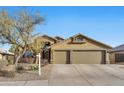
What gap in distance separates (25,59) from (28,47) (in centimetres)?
1383

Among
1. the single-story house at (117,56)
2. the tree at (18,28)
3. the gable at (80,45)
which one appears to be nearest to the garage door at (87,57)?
the gable at (80,45)

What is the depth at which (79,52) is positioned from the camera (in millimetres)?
37562

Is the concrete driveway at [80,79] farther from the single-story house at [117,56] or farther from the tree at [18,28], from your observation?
the single-story house at [117,56]

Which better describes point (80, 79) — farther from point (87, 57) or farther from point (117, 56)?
point (117, 56)

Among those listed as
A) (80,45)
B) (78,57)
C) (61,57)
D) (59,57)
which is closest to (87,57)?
(78,57)

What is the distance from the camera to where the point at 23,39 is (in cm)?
2452

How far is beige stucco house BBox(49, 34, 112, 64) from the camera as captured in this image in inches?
1464

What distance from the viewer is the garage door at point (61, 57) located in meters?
37.4

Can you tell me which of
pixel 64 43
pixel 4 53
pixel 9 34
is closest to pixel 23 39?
pixel 9 34

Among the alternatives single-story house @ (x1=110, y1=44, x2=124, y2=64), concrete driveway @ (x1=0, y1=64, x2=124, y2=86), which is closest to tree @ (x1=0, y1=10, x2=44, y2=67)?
concrete driveway @ (x1=0, y1=64, x2=124, y2=86)

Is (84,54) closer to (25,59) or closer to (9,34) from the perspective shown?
(25,59)

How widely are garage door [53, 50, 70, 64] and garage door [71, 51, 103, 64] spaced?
2.27ft

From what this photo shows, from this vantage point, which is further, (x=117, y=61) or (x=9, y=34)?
(x=117, y=61)

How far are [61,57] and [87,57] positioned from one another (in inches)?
139
